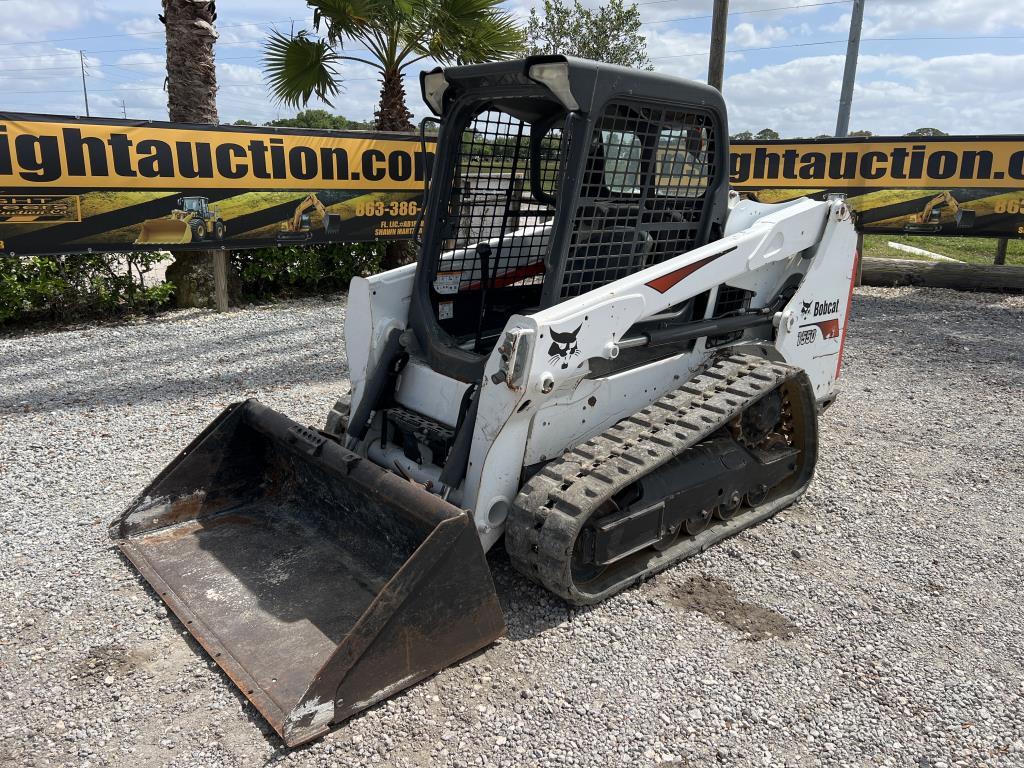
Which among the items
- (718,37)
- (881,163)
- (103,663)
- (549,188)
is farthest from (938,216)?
(103,663)

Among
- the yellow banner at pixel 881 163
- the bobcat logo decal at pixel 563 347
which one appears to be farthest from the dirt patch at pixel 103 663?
the yellow banner at pixel 881 163

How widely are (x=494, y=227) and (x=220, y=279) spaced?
6040 millimetres

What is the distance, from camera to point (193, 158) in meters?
8.64

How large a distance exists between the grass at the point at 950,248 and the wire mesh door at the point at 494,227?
1162cm

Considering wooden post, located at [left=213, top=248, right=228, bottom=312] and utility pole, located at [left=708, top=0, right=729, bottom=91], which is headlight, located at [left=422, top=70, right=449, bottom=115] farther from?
utility pole, located at [left=708, top=0, right=729, bottom=91]

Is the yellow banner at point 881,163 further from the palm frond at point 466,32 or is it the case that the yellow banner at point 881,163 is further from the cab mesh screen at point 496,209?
the cab mesh screen at point 496,209

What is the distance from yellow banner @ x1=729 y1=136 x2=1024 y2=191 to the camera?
1059 cm

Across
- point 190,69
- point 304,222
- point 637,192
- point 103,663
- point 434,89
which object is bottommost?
point 103,663

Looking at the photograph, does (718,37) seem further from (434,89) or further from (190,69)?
(434,89)

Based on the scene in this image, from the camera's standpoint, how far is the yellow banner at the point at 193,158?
25.4ft

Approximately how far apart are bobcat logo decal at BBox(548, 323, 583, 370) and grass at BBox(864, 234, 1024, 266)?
41.0 ft

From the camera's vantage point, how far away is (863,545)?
4348 mm

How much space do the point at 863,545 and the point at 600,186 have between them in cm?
238

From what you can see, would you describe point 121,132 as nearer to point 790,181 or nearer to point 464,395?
point 464,395
